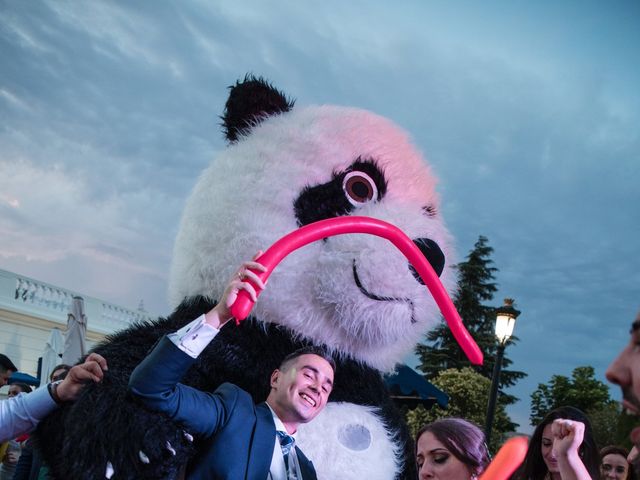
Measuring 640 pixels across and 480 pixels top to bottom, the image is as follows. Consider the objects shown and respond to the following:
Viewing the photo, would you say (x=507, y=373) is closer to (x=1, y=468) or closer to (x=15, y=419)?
(x=1, y=468)

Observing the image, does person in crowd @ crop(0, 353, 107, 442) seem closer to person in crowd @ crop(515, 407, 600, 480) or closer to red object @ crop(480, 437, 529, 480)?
red object @ crop(480, 437, 529, 480)

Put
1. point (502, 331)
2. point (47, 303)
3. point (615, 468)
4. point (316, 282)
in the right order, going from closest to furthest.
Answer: point (316, 282)
point (615, 468)
point (502, 331)
point (47, 303)

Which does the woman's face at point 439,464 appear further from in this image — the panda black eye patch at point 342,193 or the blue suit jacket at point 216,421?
the panda black eye patch at point 342,193

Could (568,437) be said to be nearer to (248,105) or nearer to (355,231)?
(355,231)

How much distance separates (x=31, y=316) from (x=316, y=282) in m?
10.7

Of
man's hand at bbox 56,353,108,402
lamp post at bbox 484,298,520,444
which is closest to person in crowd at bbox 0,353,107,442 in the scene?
man's hand at bbox 56,353,108,402

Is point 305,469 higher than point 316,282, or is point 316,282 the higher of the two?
point 316,282

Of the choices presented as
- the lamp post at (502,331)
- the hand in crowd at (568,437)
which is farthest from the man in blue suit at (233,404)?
the lamp post at (502,331)

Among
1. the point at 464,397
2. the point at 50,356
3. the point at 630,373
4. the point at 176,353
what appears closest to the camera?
the point at 630,373

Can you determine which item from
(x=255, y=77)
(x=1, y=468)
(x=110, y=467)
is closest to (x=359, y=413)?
(x=110, y=467)

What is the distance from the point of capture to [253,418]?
1947 millimetres

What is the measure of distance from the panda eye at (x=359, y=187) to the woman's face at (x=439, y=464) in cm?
109

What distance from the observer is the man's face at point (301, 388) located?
2041mm

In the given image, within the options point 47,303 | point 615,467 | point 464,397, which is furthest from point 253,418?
point 47,303
